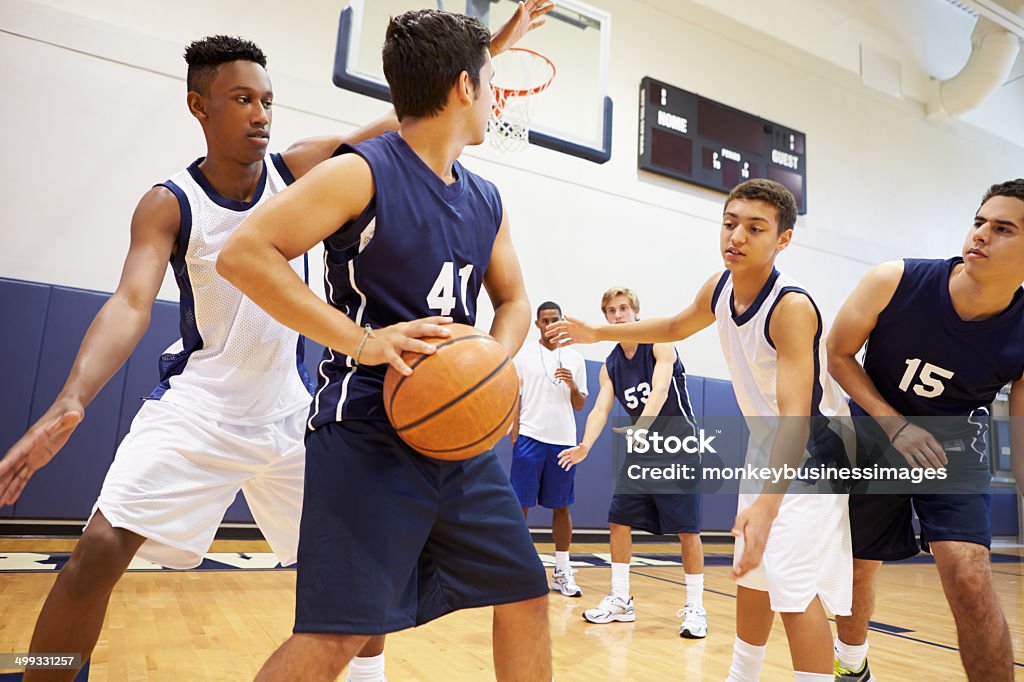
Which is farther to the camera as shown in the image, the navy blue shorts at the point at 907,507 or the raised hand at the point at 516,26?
the navy blue shorts at the point at 907,507

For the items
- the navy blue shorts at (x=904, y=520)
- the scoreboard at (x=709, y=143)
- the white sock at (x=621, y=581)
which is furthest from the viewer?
the scoreboard at (x=709, y=143)

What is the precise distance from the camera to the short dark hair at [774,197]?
2.48 metres

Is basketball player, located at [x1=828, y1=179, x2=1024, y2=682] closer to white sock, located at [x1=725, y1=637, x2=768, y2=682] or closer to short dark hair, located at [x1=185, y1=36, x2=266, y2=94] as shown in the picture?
white sock, located at [x1=725, y1=637, x2=768, y2=682]

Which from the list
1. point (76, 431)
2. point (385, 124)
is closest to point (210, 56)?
point (385, 124)

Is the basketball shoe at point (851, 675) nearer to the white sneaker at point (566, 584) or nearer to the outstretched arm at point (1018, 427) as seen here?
the outstretched arm at point (1018, 427)

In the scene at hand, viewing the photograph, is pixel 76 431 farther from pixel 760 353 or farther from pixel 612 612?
pixel 760 353

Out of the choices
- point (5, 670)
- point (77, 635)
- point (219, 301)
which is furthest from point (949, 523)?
point (5, 670)

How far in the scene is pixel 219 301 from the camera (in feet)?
6.95

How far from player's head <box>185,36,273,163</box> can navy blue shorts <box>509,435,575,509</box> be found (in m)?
3.46

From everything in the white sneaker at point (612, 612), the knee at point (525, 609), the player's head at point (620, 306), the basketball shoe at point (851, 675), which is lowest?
the white sneaker at point (612, 612)

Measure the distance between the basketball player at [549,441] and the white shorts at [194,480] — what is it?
3.03 meters

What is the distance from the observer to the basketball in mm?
1387

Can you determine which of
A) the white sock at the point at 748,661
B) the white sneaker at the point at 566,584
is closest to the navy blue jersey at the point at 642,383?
the white sneaker at the point at 566,584

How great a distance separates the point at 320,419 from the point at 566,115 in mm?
6286
